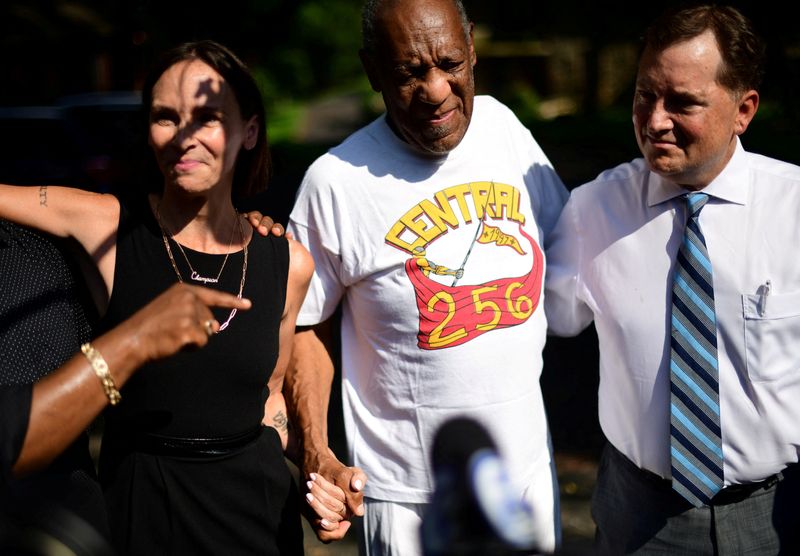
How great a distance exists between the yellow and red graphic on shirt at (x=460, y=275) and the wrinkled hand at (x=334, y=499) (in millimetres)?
454

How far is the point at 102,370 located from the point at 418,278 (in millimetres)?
1077

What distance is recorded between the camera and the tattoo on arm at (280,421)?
9.36 ft

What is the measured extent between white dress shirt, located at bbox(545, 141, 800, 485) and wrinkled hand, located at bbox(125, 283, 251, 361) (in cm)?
133

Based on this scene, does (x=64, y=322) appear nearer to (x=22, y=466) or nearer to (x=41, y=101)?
(x=22, y=466)

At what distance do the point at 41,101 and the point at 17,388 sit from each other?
2433 cm

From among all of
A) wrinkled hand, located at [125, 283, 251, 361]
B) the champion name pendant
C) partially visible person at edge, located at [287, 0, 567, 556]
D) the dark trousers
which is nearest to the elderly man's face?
partially visible person at edge, located at [287, 0, 567, 556]

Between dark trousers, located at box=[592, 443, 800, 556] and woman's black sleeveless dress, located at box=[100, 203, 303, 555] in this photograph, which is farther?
dark trousers, located at box=[592, 443, 800, 556]

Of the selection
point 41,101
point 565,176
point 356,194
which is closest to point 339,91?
point 41,101

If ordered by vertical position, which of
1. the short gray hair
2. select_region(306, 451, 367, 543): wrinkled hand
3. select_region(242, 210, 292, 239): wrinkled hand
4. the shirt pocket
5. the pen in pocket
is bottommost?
select_region(306, 451, 367, 543): wrinkled hand

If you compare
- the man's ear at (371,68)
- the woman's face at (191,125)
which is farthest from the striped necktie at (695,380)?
the woman's face at (191,125)

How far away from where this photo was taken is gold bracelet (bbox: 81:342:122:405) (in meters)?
1.93

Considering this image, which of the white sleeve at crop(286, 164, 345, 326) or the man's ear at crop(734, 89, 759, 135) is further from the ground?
the man's ear at crop(734, 89, 759, 135)

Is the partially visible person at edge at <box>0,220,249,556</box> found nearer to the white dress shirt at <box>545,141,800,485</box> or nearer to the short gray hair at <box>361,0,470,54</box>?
the short gray hair at <box>361,0,470,54</box>

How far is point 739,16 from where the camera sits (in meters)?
2.63
